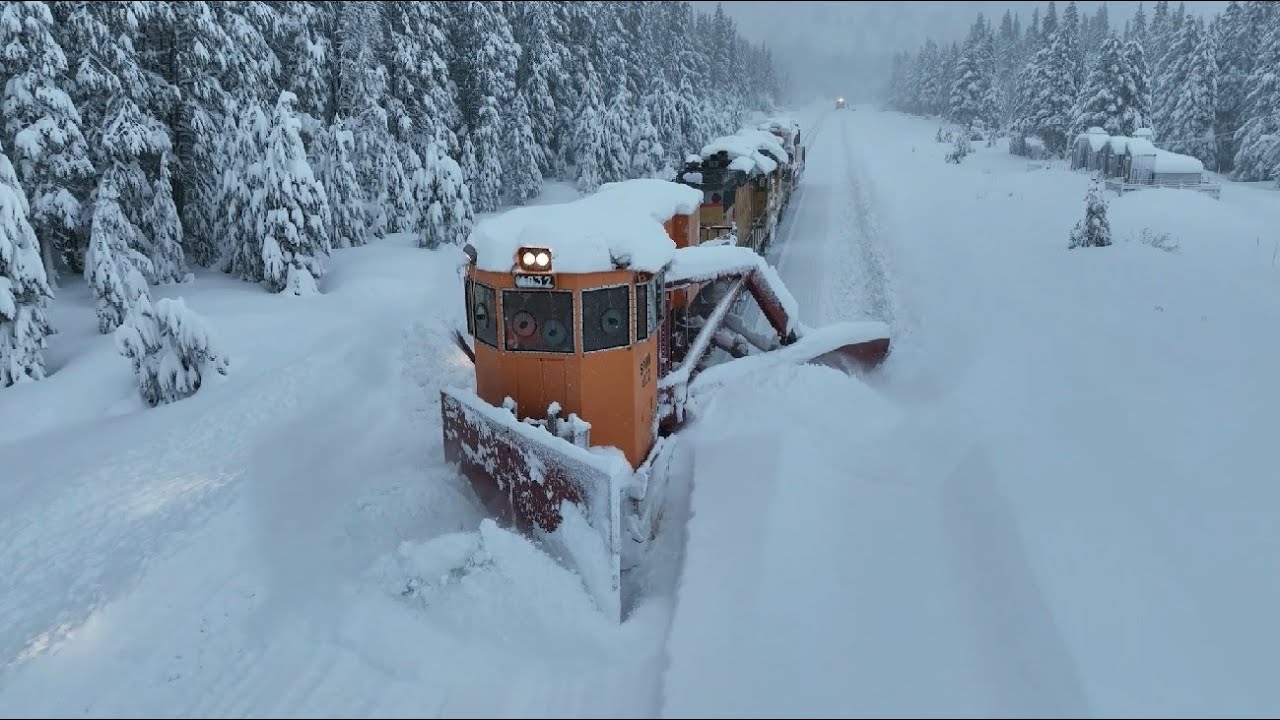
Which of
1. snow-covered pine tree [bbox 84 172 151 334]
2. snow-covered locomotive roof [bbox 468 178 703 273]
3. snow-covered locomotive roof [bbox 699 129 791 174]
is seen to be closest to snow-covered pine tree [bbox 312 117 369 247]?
snow-covered pine tree [bbox 84 172 151 334]

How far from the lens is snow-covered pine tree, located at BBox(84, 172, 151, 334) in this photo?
1634cm

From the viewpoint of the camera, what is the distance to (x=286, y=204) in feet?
61.8

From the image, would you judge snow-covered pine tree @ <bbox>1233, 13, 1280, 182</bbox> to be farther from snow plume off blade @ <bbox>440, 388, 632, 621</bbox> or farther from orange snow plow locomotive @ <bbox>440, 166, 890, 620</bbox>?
snow plume off blade @ <bbox>440, 388, 632, 621</bbox>

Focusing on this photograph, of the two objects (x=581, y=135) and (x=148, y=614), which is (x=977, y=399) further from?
(x=581, y=135)

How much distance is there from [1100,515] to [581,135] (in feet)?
109

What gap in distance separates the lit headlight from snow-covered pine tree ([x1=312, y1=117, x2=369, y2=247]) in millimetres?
16960

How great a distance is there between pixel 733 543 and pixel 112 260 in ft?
50.4

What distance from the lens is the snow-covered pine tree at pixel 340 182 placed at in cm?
2344

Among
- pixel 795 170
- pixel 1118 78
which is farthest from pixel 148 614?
pixel 1118 78

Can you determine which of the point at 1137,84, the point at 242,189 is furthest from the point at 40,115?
the point at 1137,84

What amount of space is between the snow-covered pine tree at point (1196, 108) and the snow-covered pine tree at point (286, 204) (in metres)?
54.5

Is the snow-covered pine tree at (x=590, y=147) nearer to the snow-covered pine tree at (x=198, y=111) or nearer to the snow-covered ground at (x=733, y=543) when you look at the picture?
the snow-covered pine tree at (x=198, y=111)

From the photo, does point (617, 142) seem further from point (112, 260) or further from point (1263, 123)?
point (1263, 123)

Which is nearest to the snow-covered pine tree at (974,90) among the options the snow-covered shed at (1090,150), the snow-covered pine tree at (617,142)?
the snow-covered shed at (1090,150)
